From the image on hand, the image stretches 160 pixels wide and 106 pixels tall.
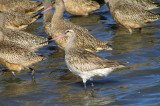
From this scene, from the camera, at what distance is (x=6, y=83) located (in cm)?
806

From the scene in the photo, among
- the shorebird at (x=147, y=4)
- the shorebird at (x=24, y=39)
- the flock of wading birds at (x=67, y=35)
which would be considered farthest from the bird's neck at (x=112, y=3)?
the shorebird at (x=24, y=39)

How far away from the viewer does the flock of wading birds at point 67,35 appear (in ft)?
24.1

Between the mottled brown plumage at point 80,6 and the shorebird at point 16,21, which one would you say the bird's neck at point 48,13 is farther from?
the mottled brown plumage at point 80,6

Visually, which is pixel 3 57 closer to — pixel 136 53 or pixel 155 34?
pixel 136 53

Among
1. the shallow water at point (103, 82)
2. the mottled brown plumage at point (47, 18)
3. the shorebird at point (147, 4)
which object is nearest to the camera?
the shallow water at point (103, 82)

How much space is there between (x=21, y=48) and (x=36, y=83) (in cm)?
80

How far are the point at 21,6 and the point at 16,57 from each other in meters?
5.37

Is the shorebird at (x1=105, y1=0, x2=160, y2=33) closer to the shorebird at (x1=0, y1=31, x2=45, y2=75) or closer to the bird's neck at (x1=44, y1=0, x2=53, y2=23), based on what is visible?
the bird's neck at (x1=44, y1=0, x2=53, y2=23)

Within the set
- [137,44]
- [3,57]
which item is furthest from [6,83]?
[137,44]

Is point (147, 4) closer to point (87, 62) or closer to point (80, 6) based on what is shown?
point (80, 6)

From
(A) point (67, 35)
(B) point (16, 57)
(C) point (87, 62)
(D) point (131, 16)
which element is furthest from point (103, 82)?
(D) point (131, 16)

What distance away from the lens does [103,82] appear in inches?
310

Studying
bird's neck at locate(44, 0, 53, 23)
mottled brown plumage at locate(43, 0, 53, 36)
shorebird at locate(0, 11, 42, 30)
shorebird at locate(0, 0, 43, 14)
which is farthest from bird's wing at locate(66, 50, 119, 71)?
shorebird at locate(0, 0, 43, 14)

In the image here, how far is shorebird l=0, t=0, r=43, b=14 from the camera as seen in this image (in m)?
13.3
